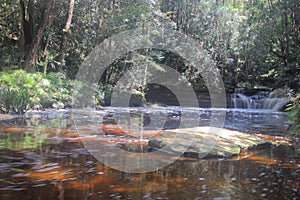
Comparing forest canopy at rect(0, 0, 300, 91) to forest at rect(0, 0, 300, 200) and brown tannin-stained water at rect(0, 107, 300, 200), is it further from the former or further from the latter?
brown tannin-stained water at rect(0, 107, 300, 200)

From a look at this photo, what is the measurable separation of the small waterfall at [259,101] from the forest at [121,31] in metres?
0.97

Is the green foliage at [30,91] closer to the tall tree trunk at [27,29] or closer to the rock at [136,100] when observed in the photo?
the tall tree trunk at [27,29]

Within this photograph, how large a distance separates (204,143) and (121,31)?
12.7 metres

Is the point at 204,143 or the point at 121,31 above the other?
the point at 121,31

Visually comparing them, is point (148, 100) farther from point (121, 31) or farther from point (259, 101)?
point (259, 101)

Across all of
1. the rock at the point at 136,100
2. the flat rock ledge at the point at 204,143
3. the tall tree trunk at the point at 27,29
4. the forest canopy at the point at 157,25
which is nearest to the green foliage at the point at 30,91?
the forest canopy at the point at 157,25

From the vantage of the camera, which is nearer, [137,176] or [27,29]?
[137,176]

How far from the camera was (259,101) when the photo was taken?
16.7 meters

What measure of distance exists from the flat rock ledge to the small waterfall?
422 inches

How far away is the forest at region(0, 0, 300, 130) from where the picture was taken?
40.2 ft

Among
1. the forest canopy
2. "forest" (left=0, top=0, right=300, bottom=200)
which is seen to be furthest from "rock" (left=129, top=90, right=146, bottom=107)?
the forest canopy

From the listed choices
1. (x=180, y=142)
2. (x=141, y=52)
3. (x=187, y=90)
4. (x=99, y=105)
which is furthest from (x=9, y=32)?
(x=180, y=142)

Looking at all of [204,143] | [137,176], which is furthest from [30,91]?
[137,176]

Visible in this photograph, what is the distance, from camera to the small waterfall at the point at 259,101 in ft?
50.1
